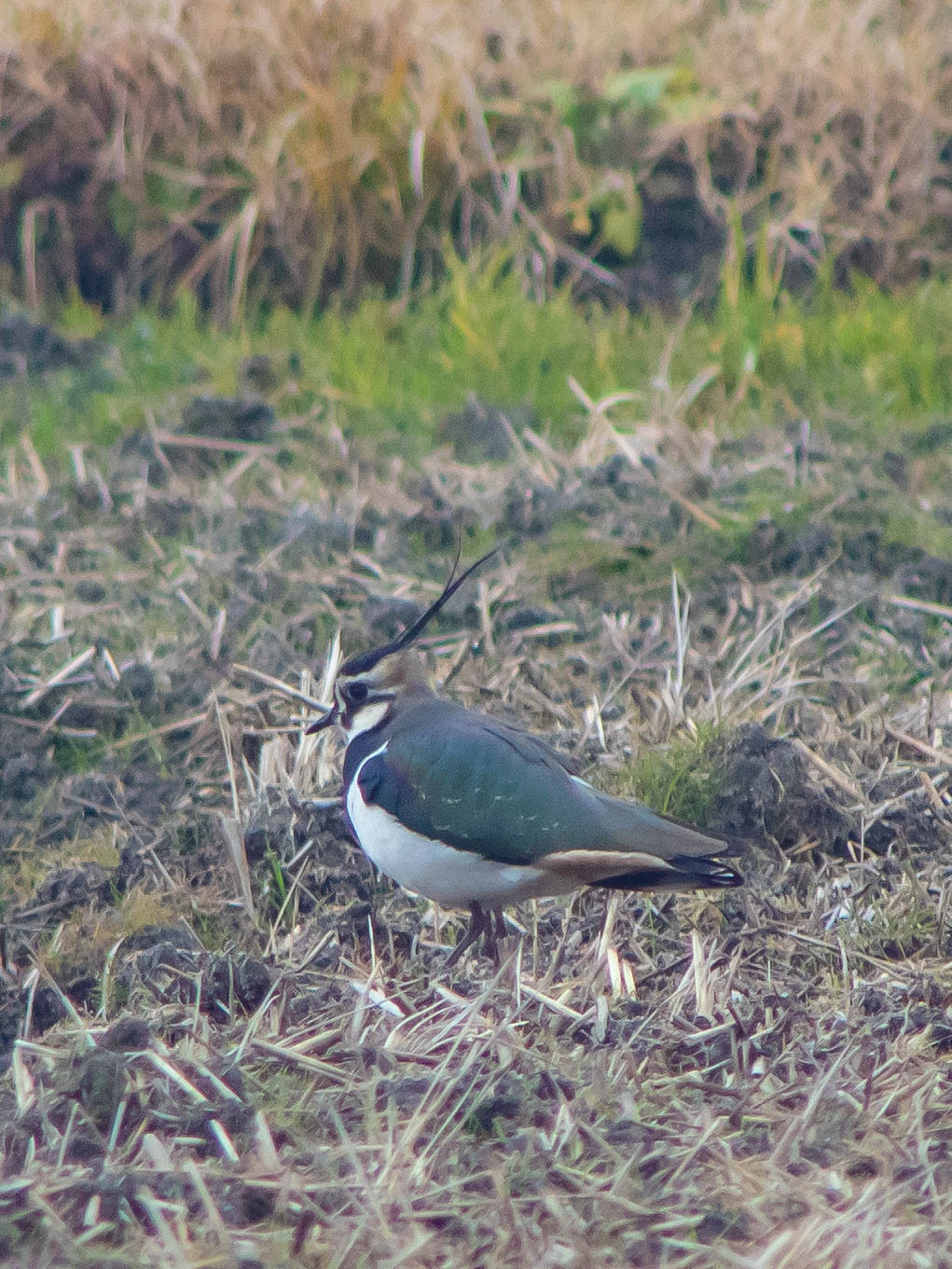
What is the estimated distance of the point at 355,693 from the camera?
3.68m

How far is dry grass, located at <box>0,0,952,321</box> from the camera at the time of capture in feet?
24.7

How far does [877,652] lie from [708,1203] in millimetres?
2339

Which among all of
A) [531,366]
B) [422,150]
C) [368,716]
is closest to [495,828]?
[368,716]

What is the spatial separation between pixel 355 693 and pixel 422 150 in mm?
4430

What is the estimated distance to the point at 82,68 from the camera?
310 inches

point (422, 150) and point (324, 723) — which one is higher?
point (422, 150)

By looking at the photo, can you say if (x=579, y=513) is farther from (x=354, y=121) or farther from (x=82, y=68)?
(x=82, y=68)

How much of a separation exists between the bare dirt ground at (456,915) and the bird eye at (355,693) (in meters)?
0.40

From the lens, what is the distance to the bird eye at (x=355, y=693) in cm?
366

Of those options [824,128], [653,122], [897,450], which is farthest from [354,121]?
[897,450]

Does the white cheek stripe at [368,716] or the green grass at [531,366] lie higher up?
the white cheek stripe at [368,716]

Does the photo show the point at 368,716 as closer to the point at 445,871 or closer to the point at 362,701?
the point at 362,701

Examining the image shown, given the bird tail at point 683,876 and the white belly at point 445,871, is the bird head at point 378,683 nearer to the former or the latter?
the white belly at point 445,871

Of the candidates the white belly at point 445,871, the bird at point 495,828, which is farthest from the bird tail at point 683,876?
the white belly at point 445,871
